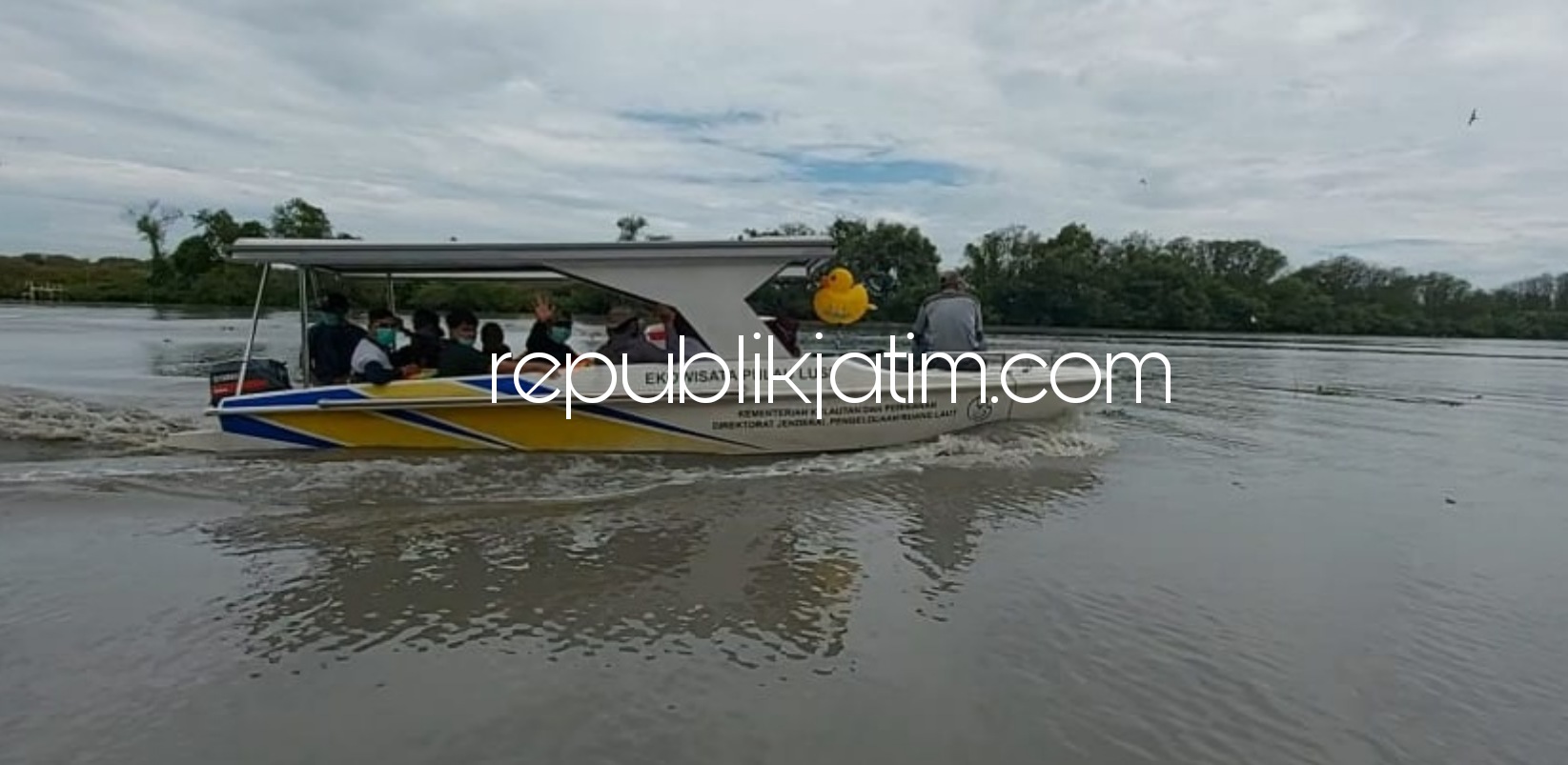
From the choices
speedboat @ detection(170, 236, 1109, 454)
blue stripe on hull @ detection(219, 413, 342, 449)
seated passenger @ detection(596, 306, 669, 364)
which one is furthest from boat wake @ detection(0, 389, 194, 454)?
seated passenger @ detection(596, 306, 669, 364)

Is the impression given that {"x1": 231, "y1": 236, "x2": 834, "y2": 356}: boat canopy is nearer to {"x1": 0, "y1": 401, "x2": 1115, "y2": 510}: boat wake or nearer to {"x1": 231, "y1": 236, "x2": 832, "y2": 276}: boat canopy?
{"x1": 231, "y1": 236, "x2": 832, "y2": 276}: boat canopy

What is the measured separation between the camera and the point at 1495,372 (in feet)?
74.7

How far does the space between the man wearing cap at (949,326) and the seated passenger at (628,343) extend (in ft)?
9.75

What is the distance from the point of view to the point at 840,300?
31.6 feet

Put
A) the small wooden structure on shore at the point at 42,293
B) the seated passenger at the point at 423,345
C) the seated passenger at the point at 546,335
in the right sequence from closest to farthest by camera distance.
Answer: the seated passenger at the point at 546,335
the seated passenger at the point at 423,345
the small wooden structure on shore at the point at 42,293

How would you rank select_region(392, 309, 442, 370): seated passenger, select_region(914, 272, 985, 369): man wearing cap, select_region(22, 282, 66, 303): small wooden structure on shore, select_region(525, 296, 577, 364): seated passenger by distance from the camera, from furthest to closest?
select_region(22, 282, 66, 303): small wooden structure on shore
select_region(914, 272, 985, 369): man wearing cap
select_region(392, 309, 442, 370): seated passenger
select_region(525, 296, 577, 364): seated passenger

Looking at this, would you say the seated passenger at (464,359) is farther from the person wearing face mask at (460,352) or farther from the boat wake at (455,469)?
the boat wake at (455,469)

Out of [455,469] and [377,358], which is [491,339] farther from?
[455,469]

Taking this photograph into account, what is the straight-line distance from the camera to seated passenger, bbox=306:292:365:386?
912 centimetres

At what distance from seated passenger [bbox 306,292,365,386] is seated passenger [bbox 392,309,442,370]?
41cm

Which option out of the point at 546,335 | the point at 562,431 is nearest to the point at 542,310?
the point at 546,335

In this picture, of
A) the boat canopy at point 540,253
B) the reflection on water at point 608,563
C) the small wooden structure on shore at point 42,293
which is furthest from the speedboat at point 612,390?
the small wooden structure on shore at point 42,293

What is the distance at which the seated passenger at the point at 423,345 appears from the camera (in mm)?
9539

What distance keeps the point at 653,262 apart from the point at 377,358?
2.46 m
